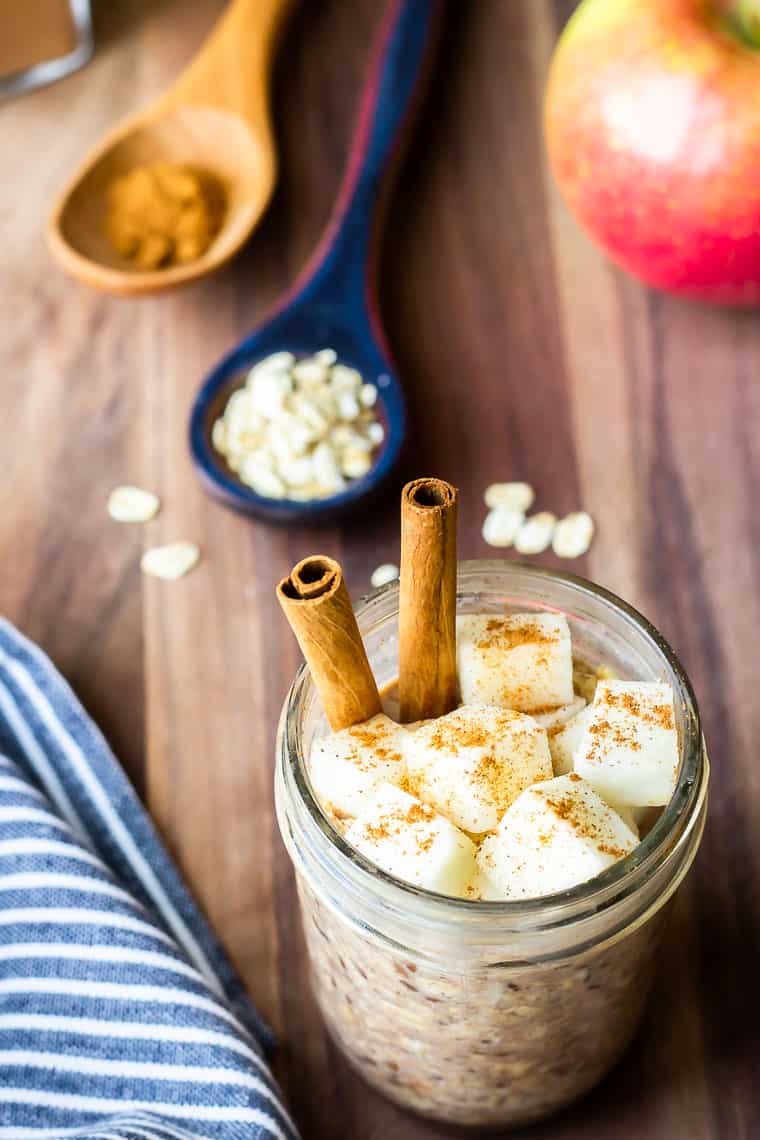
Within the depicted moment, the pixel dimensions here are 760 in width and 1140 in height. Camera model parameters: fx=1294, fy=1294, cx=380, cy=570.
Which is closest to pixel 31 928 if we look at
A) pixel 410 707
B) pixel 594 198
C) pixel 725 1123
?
pixel 410 707

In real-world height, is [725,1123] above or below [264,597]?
below

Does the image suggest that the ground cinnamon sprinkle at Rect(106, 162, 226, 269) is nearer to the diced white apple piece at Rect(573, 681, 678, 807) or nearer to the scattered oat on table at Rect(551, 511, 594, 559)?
the scattered oat on table at Rect(551, 511, 594, 559)

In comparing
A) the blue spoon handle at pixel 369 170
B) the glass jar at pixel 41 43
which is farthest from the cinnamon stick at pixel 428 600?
the glass jar at pixel 41 43

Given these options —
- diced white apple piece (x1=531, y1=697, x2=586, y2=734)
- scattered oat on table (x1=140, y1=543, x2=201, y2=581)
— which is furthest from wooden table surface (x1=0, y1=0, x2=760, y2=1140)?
diced white apple piece (x1=531, y1=697, x2=586, y2=734)

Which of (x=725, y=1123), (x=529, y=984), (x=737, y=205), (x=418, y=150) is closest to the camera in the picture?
(x=529, y=984)

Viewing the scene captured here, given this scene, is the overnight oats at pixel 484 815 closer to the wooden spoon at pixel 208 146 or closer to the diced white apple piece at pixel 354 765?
the diced white apple piece at pixel 354 765

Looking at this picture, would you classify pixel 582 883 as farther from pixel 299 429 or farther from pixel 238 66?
pixel 238 66

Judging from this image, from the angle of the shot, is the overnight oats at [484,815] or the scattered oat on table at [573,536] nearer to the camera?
the overnight oats at [484,815]

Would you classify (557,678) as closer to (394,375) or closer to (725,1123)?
(725,1123)
